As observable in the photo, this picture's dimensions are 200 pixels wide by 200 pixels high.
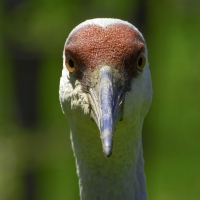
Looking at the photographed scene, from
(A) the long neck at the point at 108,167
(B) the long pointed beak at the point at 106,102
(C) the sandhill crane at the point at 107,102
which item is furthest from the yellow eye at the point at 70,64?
(A) the long neck at the point at 108,167

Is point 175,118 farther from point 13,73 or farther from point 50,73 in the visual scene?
point 13,73

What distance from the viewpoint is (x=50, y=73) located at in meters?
10.3

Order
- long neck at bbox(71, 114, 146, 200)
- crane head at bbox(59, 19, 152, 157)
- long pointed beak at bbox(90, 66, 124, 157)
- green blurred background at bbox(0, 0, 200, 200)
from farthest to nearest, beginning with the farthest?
green blurred background at bbox(0, 0, 200, 200)
long neck at bbox(71, 114, 146, 200)
crane head at bbox(59, 19, 152, 157)
long pointed beak at bbox(90, 66, 124, 157)

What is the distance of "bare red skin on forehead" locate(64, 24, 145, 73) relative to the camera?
2992mm

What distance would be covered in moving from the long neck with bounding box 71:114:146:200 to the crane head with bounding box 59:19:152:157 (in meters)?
0.20

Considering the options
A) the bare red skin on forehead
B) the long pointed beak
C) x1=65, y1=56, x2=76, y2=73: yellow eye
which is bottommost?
the long pointed beak

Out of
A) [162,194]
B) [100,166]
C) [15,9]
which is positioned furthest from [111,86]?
[162,194]

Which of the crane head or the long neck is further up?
the crane head

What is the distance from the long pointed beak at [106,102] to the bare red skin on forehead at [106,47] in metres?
0.08

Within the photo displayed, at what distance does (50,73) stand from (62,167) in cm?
196

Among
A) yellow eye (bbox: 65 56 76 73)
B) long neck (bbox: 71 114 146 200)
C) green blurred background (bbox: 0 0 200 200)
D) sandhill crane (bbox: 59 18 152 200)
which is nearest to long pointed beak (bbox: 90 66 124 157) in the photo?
sandhill crane (bbox: 59 18 152 200)

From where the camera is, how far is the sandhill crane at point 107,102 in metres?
2.94

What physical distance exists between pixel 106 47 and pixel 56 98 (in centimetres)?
721

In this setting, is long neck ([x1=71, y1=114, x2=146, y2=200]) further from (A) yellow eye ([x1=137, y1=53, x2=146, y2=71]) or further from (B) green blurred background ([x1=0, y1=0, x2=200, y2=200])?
(B) green blurred background ([x1=0, y1=0, x2=200, y2=200])
